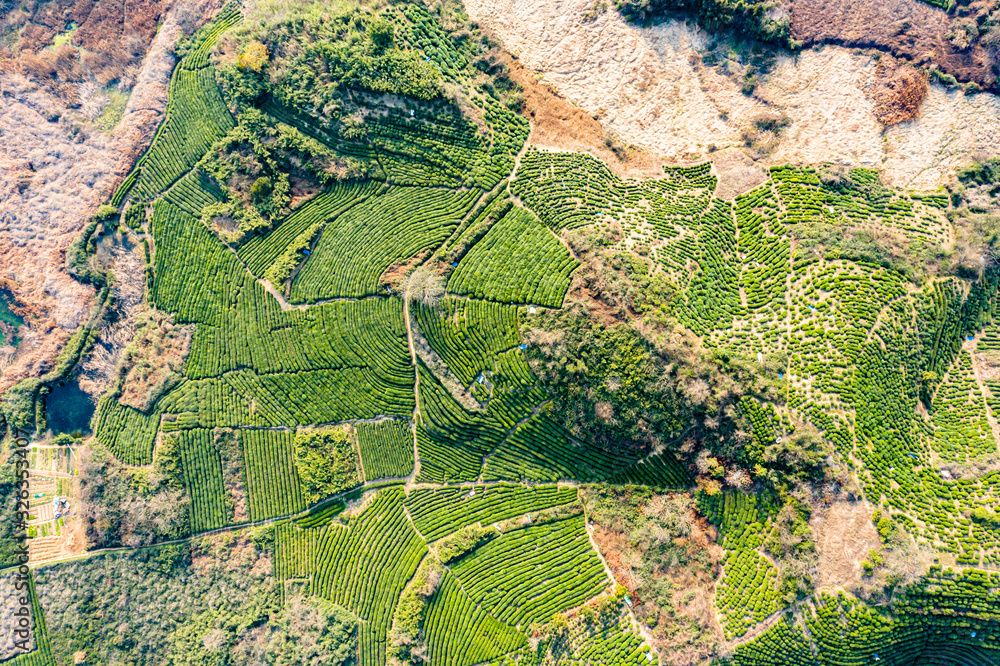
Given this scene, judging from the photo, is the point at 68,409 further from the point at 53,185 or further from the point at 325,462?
the point at 325,462

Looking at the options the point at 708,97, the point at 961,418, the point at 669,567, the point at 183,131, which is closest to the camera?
the point at 669,567

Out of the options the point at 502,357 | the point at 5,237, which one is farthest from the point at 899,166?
the point at 5,237

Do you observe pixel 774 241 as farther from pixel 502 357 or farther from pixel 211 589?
pixel 211 589

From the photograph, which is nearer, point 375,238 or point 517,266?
point 517,266

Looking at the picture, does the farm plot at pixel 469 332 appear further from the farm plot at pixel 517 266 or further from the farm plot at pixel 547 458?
the farm plot at pixel 547 458

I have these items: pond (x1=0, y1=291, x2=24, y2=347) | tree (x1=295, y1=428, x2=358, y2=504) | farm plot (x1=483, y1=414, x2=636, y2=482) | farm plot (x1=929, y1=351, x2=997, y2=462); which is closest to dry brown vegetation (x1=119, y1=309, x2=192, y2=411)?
pond (x1=0, y1=291, x2=24, y2=347)

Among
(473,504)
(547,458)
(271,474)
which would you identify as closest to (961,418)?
(547,458)
